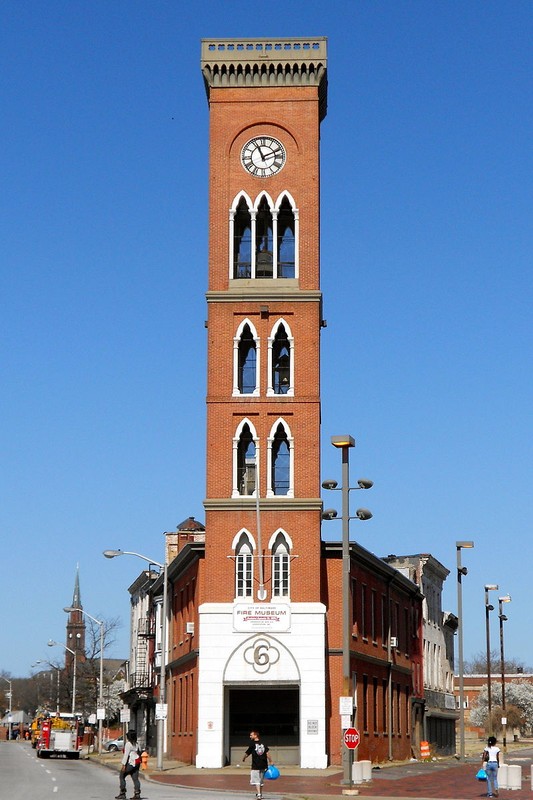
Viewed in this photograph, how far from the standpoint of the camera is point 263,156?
54.2 metres

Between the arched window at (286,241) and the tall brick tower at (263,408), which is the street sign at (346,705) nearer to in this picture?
the tall brick tower at (263,408)

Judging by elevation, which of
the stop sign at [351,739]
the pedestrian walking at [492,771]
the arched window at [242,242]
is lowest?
the pedestrian walking at [492,771]

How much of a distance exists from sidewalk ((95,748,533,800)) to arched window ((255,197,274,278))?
20.4 m

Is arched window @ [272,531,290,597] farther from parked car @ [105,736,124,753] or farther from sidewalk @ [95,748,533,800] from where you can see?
parked car @ [105,736,124,753]

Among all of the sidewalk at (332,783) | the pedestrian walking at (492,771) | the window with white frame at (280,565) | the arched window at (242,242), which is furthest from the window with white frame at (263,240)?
the pedestrian walking at (492,771)

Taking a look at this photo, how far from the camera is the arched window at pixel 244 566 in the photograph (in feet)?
165

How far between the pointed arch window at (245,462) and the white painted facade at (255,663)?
4.96 metres

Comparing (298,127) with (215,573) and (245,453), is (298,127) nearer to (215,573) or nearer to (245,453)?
(245,453)

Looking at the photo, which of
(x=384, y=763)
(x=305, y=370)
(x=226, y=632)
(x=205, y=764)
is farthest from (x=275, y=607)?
(x=384, y=763)

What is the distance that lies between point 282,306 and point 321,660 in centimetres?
1463

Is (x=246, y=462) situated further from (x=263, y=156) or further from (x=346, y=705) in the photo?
(x=346, y=705)

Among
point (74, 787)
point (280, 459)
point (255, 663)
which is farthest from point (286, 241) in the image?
point (74, 787)

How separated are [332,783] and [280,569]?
38.9 ft

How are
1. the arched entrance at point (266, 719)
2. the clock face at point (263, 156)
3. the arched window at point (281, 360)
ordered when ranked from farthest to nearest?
1. the clock face at point (263, 156)
2. the arched window at point (281, 360)
3. the arched entrance at point (266, 719)
